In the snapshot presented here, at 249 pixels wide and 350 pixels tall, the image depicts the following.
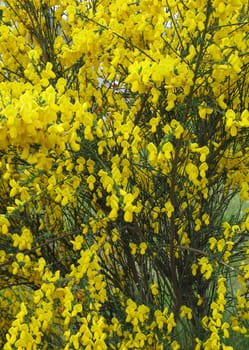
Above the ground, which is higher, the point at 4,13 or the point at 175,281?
the point at 4,13

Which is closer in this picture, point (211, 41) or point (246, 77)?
point (211, 41)

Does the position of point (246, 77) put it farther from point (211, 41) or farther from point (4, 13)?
point (4, 13)

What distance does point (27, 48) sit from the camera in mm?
3008

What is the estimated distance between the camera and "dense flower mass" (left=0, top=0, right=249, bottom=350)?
2072 millimetres

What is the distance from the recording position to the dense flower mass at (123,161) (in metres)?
2.07

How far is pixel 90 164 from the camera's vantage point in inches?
94.7

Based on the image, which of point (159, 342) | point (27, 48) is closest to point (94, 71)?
point (27, 48)

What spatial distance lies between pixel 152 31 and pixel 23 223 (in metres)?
1.19

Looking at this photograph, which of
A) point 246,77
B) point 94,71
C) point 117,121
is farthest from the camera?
point 94,71

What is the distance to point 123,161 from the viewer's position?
2.48 meters

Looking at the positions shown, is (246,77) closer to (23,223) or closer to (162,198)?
(162,198)

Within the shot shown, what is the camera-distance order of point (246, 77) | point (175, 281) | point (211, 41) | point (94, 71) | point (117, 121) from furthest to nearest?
point (175, 281), point (94, 71), point (246, 77), point (117, 121), point (211, 41)

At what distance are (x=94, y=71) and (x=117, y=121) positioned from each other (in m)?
0.56

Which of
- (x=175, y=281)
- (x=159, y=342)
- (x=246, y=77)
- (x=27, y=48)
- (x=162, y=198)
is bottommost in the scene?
(x=159, y=342)
